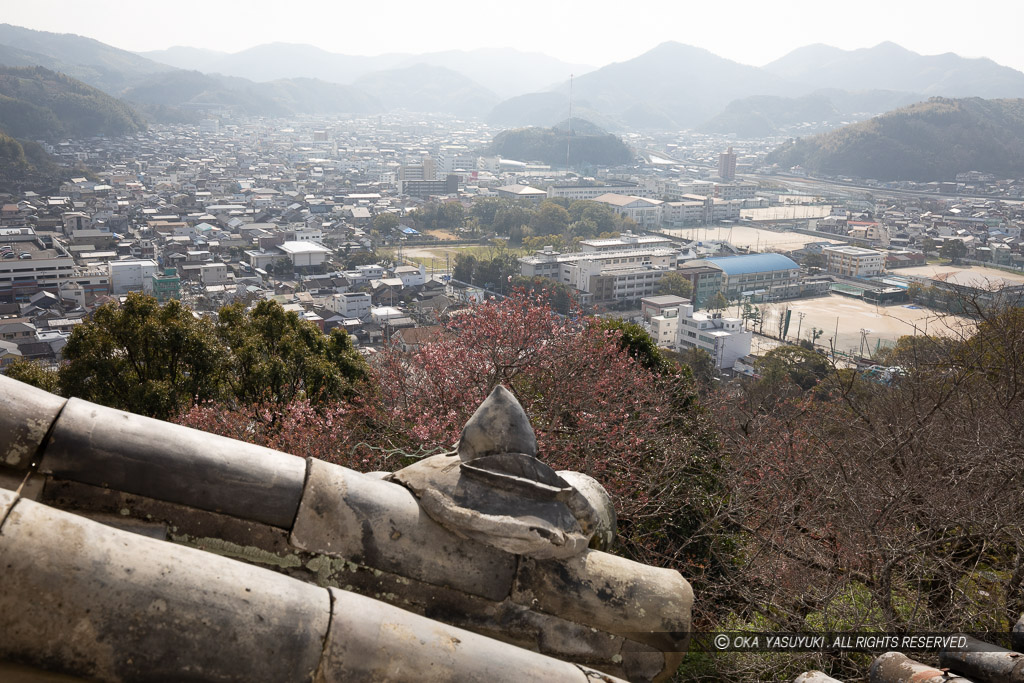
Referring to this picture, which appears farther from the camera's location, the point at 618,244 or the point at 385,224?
the point at 385,224

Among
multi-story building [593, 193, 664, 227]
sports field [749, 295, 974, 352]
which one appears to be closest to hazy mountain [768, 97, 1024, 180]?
multi-story building [593, 193, 664, 227]

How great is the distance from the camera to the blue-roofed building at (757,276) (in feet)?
110

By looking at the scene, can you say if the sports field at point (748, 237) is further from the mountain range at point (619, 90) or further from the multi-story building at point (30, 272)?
the mountain range at point (619, 90)

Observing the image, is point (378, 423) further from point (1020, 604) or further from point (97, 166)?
point (97, 166)

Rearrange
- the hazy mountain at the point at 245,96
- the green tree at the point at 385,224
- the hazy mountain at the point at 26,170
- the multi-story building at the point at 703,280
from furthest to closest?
the hazy mountain at the point at 245,96, the hazy mountain at the point at 26,170, the green tree at the point at 385,224, the multi-story building at the point at 703,280

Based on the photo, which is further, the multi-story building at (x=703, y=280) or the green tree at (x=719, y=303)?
the multi-story building at (x=703, y=280)

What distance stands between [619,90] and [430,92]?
4897 centimetres

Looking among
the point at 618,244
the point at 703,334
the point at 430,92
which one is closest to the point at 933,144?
the point at 618,244

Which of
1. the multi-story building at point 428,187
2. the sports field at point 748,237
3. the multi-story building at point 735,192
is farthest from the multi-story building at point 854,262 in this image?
the multi-story building at point 428,187

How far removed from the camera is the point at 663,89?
560ft

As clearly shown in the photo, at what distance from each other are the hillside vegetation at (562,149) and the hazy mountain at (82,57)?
6531cm

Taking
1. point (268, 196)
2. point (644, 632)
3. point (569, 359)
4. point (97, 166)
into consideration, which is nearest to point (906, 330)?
point (569, 359)

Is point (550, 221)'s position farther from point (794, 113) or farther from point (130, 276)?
point (794, 113)

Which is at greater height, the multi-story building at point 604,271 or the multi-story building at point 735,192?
the multi-story building at point 735,192
